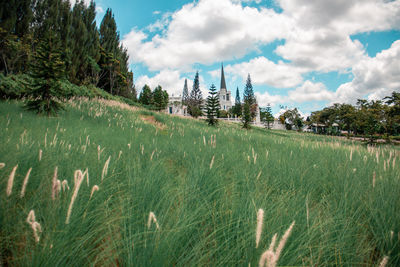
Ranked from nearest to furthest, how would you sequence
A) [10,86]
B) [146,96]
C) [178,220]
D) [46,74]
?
1. [178,220]
2. [46,74]
3. [10,86]
4. [146,96]

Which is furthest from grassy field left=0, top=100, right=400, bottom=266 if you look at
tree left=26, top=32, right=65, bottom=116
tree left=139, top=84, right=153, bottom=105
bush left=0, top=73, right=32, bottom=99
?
tree left=139, top=84, right=153, bottom=105

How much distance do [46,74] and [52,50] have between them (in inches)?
35.6

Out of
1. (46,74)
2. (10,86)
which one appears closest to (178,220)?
(46,74)

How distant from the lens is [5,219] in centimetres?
98

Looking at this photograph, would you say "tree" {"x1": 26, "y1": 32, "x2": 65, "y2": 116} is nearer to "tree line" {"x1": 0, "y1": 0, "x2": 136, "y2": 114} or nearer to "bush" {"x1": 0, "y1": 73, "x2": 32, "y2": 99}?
"tree line" {"x1": 0, "y1": 0, "x2": 136, "y2": 114}

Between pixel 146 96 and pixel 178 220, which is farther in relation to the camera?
pixel 146 96

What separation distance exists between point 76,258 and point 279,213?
1244 millimetres

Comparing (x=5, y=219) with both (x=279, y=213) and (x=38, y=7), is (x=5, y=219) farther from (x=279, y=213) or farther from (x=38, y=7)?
(x=38, y=7)

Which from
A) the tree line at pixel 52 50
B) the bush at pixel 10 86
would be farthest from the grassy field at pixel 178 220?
the bush at pixel 10 86

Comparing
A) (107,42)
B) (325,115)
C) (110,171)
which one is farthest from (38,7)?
(325,115)

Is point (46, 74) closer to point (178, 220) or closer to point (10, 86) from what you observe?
point (10, 86)

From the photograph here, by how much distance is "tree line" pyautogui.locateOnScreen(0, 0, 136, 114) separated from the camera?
6391mm

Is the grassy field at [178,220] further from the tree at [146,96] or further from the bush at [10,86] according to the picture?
the tree at [146,96]

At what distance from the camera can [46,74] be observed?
6289 mm
